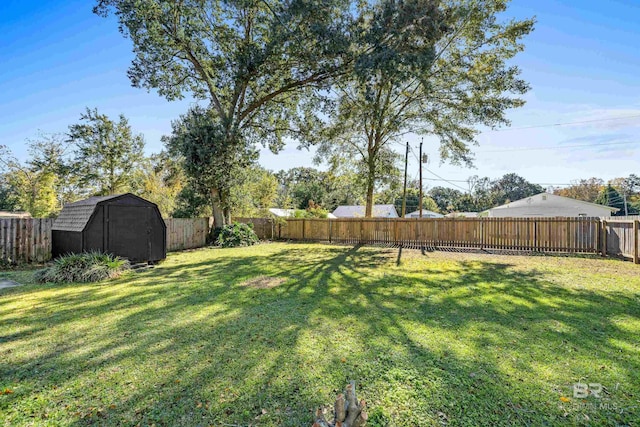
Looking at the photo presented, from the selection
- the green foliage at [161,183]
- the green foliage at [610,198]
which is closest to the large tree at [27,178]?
the green foliage at [161,183]

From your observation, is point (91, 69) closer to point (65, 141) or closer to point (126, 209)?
point (126, 209)

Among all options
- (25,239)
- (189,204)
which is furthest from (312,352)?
(189,204)

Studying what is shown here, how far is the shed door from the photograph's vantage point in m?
7.42

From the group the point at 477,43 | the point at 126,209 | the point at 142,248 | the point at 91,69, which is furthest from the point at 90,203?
the point at 477,43

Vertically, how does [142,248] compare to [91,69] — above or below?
below

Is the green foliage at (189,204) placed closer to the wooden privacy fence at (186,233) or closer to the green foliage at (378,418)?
the wooden privacy fence at (186,233)

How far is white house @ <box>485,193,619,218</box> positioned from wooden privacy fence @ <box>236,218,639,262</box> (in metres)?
17.1

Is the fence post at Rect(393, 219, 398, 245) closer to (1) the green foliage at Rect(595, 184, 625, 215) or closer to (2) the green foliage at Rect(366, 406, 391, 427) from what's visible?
(2) the green foliage at Rect(366, 406, 391, 427)

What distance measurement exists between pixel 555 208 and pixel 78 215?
31.4 metres

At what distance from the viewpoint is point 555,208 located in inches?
957

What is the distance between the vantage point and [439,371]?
2523 millimetres

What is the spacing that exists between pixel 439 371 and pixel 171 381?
2.30 meters

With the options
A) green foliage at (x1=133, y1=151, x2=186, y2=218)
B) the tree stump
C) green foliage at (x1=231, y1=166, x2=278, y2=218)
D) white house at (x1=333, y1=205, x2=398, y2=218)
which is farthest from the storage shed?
white house at (x1=333, y1=205, x2=398, y2=218)

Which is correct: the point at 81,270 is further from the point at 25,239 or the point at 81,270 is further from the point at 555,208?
the point at 555,208
